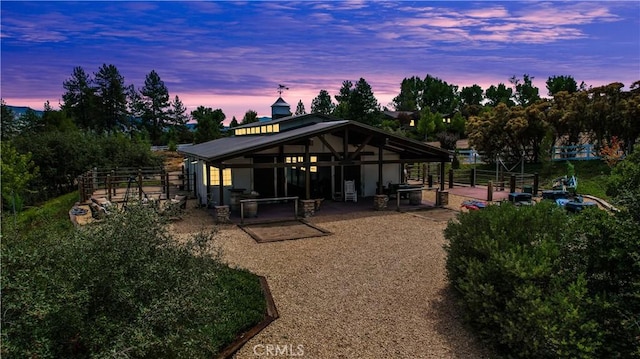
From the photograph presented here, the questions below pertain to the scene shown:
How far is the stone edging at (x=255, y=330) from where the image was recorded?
551 cm

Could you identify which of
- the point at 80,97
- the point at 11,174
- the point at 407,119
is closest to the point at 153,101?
the point at 80,97

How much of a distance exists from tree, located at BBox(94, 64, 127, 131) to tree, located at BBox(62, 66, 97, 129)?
3.62ft

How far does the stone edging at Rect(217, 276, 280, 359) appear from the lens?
217 inches

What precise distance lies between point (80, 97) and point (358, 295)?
69907mm

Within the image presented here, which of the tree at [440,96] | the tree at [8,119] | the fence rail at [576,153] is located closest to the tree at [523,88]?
the tree at [440,96]

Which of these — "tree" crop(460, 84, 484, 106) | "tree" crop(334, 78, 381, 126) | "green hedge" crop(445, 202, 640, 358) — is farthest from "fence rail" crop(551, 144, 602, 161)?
"tree" crop(460, 84, 484, 106)

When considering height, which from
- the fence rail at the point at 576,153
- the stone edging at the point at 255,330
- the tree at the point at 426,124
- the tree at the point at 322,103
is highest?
the tree at the point at 322,103

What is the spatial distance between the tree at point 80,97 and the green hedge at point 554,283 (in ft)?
223

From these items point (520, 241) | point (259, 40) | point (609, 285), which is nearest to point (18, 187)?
point (259, 40)

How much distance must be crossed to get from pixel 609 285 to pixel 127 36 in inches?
625

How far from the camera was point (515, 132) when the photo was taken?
2669cm

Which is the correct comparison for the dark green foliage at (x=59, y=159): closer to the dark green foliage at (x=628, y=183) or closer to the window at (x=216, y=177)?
the window at (x=216, y=177)

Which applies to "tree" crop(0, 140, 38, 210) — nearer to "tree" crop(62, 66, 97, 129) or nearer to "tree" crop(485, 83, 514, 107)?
"tree" crop(62, 66, 97, 129)

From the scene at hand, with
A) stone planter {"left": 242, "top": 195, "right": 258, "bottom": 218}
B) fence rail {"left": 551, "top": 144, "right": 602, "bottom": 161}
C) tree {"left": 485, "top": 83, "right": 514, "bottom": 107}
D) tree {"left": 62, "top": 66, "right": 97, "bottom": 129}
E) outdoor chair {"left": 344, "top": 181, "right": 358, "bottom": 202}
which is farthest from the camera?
tree {"left": 485, "top": 83, "right": 514, "bottom": 107}
